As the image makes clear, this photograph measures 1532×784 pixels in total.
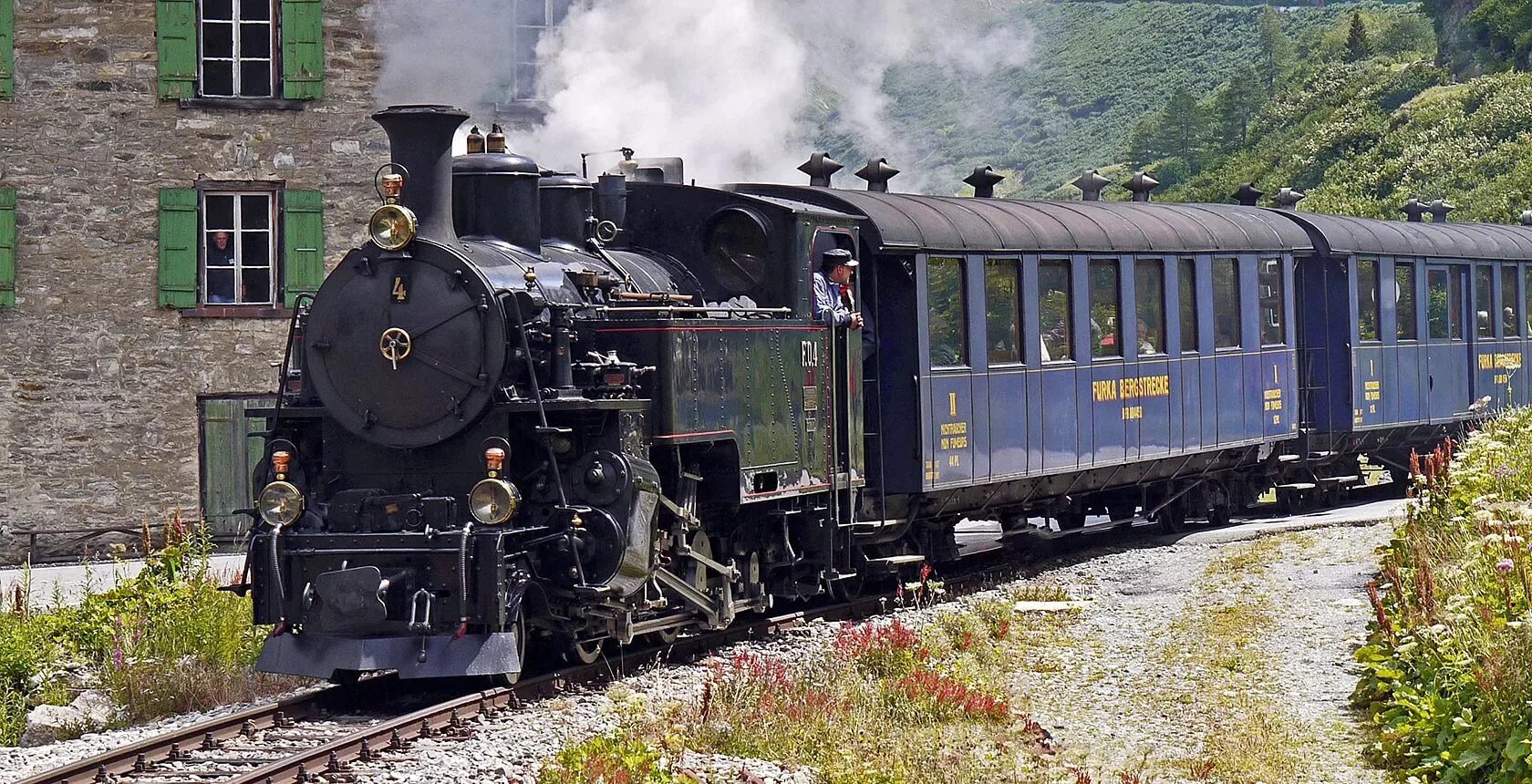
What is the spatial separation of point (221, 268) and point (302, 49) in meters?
2.35

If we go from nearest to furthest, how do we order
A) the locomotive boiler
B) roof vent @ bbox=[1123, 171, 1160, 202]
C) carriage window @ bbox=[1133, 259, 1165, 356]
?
the locomotive boiler
carriage window @ bbox=[1133, 259, 1165, 356]
roof vent @ bbox=[1123, 171, 1160, 202]

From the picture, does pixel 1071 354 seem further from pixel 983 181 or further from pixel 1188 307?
pixel 1188 307

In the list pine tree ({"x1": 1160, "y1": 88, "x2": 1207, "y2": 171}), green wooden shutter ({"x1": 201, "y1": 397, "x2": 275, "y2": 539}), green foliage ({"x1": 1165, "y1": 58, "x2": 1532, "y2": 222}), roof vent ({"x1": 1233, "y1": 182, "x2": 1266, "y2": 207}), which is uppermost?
pine tree ({"x1": 1160, "y1": 88, "x2": 1207, "y2": 171})

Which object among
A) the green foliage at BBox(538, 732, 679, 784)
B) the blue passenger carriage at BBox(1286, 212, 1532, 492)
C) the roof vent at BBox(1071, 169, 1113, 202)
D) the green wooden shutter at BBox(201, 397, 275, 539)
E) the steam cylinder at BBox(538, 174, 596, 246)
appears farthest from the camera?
the green wooden shutter at BBox(201, 397, 275, 539)

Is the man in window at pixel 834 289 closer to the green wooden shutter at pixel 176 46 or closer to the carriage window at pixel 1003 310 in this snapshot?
the carriage window at pixel 1003 310

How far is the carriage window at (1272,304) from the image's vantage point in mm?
17047

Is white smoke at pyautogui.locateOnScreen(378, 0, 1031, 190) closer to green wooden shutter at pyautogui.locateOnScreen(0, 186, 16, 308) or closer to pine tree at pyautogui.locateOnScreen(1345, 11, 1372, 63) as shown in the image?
green wooden shutter at pyautogui.locateOnScreen(0, 186, 16, 308)

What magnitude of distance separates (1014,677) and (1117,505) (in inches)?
267

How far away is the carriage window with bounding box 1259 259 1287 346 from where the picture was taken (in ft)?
55.9

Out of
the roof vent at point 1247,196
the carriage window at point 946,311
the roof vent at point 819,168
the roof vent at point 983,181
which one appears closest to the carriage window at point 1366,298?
the roof vent at point 1247,196

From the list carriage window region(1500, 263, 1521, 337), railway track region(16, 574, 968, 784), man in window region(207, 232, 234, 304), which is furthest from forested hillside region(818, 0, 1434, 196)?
Answer: railway track region(16, 574, 968, 784)

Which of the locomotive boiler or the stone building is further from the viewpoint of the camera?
the stone building

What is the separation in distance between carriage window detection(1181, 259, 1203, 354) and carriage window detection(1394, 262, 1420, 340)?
173 inches

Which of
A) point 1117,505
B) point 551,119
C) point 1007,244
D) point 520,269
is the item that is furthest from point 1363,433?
point 520,269
